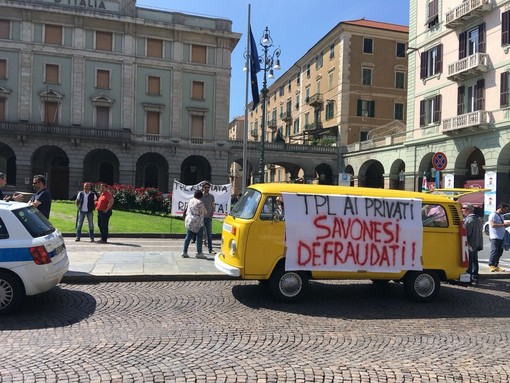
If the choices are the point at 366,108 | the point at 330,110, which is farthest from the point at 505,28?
the point at 330,110

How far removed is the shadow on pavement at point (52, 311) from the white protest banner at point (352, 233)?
327 centimetres

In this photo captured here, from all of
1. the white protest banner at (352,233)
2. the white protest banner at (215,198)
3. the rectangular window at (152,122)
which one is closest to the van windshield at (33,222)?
the white protest banner at (352,233)

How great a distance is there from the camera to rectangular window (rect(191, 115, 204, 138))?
147 ft

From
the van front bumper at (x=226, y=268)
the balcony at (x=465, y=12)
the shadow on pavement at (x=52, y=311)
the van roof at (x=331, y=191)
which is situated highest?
the balcony at (x=465, y=12)

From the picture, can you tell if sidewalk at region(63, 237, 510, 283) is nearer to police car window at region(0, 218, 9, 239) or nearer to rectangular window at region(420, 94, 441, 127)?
police car window at region(0, 218, 9, 239)

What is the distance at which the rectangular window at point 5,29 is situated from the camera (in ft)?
129

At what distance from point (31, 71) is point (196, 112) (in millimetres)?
15106

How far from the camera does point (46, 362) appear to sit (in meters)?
4.64

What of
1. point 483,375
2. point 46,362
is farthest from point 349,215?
point 46,362

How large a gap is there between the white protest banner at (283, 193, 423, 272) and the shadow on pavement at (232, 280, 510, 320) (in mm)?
616

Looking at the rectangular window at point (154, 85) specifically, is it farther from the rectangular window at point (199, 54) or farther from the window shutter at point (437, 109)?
the window shutter at point (437, 109)

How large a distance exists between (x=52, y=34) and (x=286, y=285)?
40.9m

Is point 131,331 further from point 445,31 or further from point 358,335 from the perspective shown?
point 445,31

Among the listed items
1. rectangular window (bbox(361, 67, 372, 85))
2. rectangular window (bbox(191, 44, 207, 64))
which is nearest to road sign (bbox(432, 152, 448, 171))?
rectangular window (bbox(191, 44, 207, 64))
